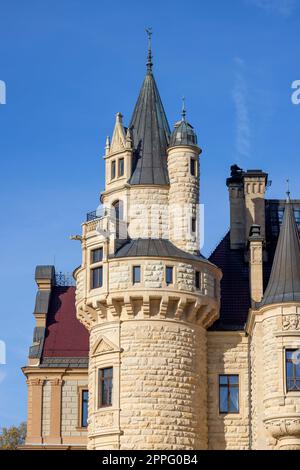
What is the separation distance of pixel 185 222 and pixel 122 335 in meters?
5.07

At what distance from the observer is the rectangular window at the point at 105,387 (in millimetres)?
55625

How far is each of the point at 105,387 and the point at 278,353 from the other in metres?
6.55

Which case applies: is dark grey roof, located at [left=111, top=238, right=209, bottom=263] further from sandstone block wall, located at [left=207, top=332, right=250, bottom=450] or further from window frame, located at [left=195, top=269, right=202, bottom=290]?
sandstone block wall, located at [left=207, top=332, right=250, bottom=450]

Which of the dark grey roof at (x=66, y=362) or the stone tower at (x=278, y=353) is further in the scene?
the dark grey roof at (x=66, y=362)

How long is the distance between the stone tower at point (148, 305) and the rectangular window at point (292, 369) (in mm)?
3780

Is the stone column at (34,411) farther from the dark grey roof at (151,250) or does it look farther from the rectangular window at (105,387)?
the dark grey roof at (151,250)

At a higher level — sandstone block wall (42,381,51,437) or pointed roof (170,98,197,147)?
pointed roof (170,98,197,147)

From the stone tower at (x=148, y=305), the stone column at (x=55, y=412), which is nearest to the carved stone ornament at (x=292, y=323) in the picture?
the stone tower at (x=148, y=305)

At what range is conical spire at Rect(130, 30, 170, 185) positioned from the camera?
193ft

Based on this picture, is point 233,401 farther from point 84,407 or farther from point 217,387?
point 84,407

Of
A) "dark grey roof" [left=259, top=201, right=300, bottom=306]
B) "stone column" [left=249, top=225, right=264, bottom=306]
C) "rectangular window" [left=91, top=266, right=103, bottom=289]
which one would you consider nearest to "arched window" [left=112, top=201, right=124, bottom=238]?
"rectangular window" [left=91, top=266, right=103, bottom=289]

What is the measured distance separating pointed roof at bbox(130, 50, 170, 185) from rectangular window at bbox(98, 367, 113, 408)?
7.46 meters

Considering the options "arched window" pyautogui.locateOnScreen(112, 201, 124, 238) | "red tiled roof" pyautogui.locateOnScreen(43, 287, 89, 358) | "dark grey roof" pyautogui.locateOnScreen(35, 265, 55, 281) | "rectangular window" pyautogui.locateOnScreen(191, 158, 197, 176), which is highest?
"rectangular window" pyautogui.locateOnScreen(191, 158, 197, 176)

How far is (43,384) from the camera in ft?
202
